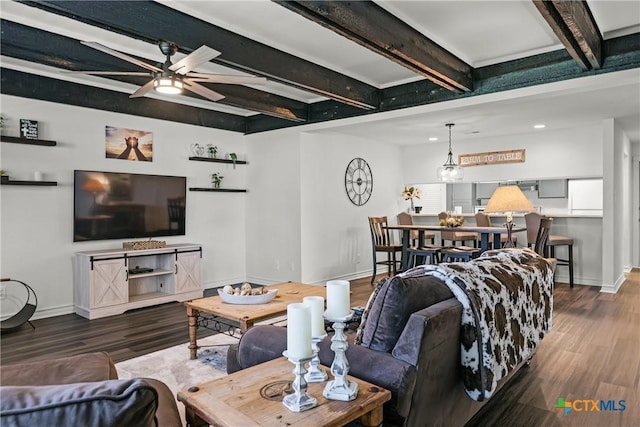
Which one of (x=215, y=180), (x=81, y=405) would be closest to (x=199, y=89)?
(x=215, y=180)

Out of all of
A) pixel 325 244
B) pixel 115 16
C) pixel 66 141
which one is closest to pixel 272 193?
pixel 325 244

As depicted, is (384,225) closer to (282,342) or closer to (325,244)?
(325,244)

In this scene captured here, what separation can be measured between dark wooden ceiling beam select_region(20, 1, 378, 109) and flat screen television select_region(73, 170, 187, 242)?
2569mm

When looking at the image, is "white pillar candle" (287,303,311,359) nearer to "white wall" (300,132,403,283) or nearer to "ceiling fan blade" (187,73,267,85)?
"ceiling fan blade" (187,73,267,85)

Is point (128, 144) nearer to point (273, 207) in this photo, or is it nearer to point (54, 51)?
point (54, 51)

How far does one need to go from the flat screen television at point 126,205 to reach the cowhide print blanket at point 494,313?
429cm

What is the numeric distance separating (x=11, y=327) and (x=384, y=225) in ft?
16.2

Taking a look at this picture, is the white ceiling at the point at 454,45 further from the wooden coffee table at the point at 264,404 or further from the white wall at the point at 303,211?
the wooden coffee table at the point at 264,404

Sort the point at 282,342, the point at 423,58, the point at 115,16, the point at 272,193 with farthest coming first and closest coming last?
1. the point at 272,193
2. the point at 423,58
3. the point at 115,16
4. the point at 282,342

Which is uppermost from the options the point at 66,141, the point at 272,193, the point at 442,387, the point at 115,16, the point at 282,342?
the point at 115,16

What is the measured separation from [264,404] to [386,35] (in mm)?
2834

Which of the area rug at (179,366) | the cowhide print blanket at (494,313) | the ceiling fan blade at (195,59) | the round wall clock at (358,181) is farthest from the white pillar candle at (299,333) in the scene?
the round wall clock at (358,181)

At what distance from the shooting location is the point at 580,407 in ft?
8.47

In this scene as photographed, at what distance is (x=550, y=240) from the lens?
6.16m
